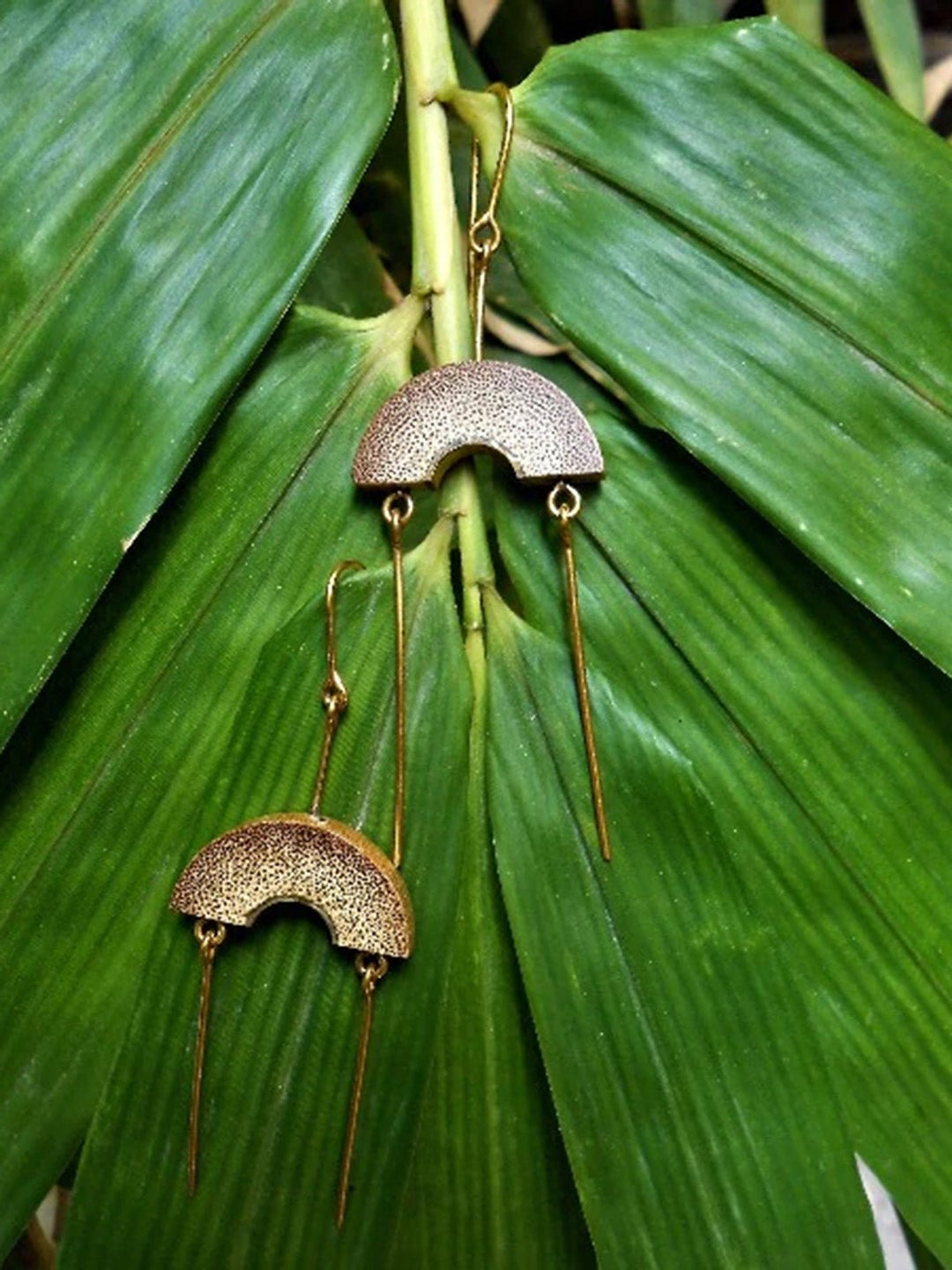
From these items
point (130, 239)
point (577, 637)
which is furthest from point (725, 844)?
point (130, 239)

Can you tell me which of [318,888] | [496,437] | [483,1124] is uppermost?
[496,437]

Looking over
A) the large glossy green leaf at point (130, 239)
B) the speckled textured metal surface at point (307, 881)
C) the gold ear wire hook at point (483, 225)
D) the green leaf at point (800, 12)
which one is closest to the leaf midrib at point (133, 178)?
the large glossy green leaf at point (130, 239)

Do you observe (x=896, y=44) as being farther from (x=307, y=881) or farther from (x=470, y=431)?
(x=307, y=881)

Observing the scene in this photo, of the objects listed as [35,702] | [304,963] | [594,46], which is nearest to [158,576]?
[35,702]

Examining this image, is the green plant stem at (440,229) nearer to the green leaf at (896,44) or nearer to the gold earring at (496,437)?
the gold earring at (496,437)

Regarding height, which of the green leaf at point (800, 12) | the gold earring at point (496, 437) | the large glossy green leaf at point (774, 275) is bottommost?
the gold earring at point (496, 437)

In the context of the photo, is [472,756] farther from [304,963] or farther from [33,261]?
[33,261]
